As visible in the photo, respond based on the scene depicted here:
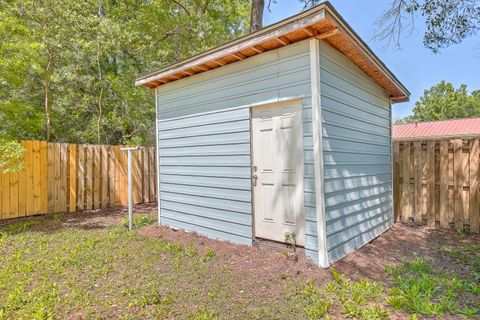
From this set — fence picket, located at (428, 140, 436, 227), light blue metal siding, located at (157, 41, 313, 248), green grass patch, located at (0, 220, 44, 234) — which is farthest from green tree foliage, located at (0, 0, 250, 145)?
fence picket, located at (428, 140, 436, 227)

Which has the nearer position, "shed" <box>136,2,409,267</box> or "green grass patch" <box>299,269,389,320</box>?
"green grass patch" <box>299,269,389,320</box>

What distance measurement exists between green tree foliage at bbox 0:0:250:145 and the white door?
20.3 ft

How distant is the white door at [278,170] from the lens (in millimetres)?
3578

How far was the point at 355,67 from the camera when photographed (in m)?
4.37

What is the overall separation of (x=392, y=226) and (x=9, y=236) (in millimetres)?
7325

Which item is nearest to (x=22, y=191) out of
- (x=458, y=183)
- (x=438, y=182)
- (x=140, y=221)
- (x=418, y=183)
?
(x=140, y=221)

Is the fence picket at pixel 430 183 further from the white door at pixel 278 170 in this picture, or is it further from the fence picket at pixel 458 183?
the white door at pixel 278 170

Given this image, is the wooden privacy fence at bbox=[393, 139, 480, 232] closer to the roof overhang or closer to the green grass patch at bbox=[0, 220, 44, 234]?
the roof overhang

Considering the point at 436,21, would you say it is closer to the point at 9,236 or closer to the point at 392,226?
the point at 392,226

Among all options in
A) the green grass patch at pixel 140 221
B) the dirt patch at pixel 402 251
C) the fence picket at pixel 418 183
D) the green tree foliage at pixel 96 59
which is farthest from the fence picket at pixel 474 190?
the green tree foliage at pixel 96 59

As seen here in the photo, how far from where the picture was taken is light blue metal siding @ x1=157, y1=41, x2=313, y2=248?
373 cm

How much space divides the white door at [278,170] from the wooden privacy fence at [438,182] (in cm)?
353

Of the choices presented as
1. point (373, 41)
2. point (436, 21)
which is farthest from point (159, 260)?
point (436, 21)

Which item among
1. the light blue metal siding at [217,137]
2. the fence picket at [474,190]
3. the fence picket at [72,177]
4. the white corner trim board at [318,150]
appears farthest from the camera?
the fence picket at [72,177]
